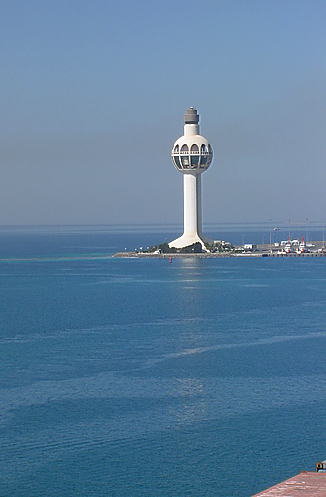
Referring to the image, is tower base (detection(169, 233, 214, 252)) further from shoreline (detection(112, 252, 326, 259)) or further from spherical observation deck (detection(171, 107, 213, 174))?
spherical observation deck (detection(171, 107, 213, 174))

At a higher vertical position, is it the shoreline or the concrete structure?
the concrete structure

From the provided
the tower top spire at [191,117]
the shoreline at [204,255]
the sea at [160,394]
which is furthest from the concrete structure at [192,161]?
the sea at [160,394]

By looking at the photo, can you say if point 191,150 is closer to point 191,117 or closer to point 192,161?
point 192,161

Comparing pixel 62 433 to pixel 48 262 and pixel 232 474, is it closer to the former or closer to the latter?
pixel 232 474

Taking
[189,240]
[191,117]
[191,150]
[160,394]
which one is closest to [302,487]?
[160,394]

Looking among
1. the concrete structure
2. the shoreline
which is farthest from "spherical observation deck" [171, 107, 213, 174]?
the shoreline

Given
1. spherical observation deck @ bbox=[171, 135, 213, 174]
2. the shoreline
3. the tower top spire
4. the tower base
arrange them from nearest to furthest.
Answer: spherical observation deck @ bbox=[171, 135, 213, 174]
the tower top spire
the shoreline
the tower base

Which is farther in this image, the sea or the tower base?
the tower base
